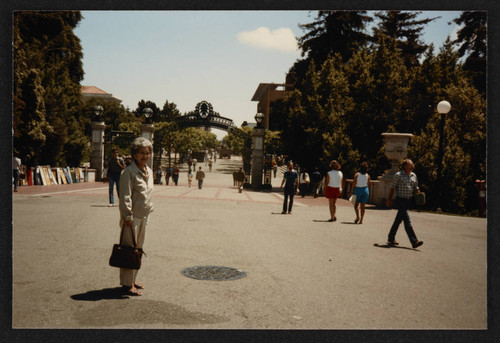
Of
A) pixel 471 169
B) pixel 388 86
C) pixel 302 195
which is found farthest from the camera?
pixel 388 86

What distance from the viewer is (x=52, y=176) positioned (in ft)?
70.4

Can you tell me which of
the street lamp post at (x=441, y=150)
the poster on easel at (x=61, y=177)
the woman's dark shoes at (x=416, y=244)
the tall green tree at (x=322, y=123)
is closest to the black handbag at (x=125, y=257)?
the woman's dark shoes at (x=416, y=244)

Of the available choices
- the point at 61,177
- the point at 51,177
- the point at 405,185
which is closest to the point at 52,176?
the point at 51,177

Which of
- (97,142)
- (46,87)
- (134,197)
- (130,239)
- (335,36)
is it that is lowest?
(130,239)

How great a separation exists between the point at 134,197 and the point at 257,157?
22.6 meters

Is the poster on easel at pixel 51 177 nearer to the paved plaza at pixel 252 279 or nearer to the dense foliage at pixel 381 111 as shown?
the paved plaza at pixel 252 279

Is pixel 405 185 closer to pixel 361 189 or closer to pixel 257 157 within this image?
pixel 361 189

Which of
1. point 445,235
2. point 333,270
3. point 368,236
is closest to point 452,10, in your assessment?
point 333,270

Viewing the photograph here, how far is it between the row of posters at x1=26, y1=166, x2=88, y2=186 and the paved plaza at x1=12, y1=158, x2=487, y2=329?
11220 millimetres

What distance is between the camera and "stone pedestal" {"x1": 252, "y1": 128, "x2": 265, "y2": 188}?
88.8 feet

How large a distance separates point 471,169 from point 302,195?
8509 millimetres

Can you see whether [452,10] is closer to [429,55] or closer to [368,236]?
[368,236]

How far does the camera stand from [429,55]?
24.4 metres

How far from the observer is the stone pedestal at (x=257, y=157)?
27062 mm
